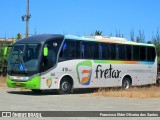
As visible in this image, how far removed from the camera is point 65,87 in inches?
902

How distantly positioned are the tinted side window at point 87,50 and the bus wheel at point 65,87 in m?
1.80

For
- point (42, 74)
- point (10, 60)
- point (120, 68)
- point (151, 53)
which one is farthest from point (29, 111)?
point (151, 53)

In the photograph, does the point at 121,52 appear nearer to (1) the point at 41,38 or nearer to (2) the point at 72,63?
(2) the point at 72,63

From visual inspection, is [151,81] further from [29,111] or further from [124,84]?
[29,111]

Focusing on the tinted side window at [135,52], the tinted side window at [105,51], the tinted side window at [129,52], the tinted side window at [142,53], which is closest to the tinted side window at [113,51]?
the tinted side window at [105,51]

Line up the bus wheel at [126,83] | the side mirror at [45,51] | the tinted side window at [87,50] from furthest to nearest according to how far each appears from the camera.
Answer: the bus wheel at [126,83] < the tinted side window at [87,50] < the side mirror at [45,51]

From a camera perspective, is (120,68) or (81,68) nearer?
(81,68)

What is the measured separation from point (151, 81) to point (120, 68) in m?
3.99

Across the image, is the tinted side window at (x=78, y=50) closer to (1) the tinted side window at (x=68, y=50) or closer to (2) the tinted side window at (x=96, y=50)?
(1) the tinted side window at (x=68, y=50)

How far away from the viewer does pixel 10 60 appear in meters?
22.8

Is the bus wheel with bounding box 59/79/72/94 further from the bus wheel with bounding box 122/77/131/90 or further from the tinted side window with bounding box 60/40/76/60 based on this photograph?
the bus wheel with bounding box 122/77/131/90

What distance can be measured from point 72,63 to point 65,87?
132 centimetres

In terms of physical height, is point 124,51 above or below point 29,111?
above

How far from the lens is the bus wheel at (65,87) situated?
2277cm
